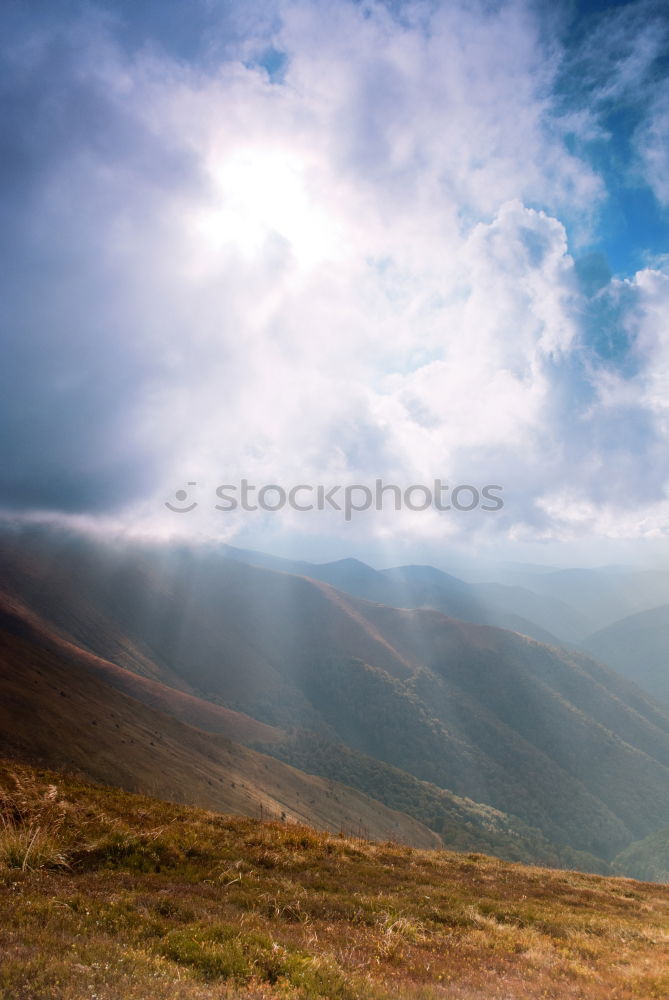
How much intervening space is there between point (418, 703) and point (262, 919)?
175 m

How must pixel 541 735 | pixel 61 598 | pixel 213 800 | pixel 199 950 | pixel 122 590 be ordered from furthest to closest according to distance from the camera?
pixel 122 590 → pixel 541 735 → pixel 61 598 → pixel 213 800 → pixel 199 950

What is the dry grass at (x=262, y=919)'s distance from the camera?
6465mm

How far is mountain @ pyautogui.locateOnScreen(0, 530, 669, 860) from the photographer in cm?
13488

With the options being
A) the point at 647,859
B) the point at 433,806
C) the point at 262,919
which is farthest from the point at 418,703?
the point at 262,919

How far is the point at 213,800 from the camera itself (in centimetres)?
4859

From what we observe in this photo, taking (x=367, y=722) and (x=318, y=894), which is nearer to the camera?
(x=318, y=894)

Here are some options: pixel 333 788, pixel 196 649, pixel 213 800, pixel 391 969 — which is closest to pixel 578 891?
pixel 391 969

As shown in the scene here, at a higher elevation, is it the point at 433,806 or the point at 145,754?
the point at 145,754

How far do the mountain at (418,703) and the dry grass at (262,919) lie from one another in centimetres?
10326

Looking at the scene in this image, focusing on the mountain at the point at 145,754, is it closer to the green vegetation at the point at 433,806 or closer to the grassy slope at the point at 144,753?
the grassy slope at the point at 144,753

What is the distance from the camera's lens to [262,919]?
9055mm

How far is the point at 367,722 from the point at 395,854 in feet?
535

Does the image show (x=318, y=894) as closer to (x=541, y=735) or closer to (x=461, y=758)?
(x=461, y=758)

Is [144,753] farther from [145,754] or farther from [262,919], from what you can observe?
[262,919]
